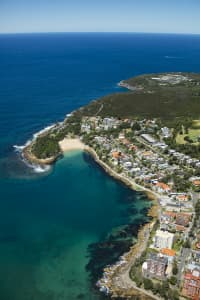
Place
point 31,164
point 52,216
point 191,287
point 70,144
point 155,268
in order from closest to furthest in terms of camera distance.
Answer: point 191,287
point 155,268
point 52,216
point 31,164
point 70,144

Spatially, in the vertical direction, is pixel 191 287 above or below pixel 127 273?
above

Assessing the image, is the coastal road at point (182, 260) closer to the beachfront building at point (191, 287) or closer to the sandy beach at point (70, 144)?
the beachfront building at point (191, 287)

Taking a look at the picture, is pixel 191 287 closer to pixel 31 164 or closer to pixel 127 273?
pixel 127 273

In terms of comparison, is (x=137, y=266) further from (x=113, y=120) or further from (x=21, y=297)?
(x=113, y=120)

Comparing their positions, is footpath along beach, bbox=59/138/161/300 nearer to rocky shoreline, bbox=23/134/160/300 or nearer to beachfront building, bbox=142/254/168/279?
rocky shoreline, bbox=23/134/160/300

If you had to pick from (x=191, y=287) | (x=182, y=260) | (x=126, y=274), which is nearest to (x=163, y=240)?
(x=182, y=260)

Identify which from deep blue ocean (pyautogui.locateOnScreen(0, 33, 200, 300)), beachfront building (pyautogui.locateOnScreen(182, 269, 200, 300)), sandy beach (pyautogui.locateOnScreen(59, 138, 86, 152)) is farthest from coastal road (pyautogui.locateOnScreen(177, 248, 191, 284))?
sandy beach (pyautogui.locateOnScreen(59, 138, 86, 152))
